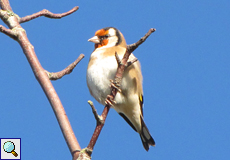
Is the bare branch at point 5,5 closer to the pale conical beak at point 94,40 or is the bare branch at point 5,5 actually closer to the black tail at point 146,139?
the pale conical beak at point 94,40

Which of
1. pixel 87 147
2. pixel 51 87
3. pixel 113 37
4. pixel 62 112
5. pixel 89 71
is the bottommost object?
pixel 87 147

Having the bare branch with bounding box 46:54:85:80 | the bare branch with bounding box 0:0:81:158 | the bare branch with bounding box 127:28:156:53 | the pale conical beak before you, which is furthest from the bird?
the bare branch with bounding box 127:28:156:53

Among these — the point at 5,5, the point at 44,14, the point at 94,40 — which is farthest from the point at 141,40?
the point at 94,40

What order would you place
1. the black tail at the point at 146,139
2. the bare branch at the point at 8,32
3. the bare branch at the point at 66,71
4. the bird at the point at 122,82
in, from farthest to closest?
1. the black tail at the point at 146,139
2. the bird at the point at 122,82
3. the bare branch at the point at 66,71
4. the bare branch at the point at 8,32

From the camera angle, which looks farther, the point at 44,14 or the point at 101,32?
the point at 101,32

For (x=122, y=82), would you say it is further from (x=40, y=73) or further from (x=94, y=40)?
(x=40, y=73)

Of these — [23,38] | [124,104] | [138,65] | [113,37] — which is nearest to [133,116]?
[124,104]

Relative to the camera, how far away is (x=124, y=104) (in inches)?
164

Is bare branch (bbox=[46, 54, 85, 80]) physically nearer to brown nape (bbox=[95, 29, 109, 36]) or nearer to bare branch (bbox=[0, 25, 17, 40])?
bare branch (bbox=[0, 25, 17, 40])

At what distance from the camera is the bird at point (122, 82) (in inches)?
154

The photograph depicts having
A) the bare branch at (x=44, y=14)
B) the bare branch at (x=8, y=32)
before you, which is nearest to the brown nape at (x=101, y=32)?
the bare branch at (x=44, y=14)

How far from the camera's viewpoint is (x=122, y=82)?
12.7 ft

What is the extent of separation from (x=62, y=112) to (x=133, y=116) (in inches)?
77.4

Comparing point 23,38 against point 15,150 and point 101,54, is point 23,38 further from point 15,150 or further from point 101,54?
point 15,150
